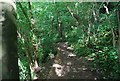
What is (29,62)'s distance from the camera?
5.51 m

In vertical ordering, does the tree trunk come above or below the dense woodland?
above

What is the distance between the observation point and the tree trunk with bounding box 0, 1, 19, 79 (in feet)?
1.88

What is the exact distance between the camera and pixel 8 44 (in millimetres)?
596

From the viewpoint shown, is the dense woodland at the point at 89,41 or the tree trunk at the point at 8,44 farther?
the dense woodland at the point at 89,41

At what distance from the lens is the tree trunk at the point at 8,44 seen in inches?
22.6

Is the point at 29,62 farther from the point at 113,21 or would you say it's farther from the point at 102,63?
the point at 113,21

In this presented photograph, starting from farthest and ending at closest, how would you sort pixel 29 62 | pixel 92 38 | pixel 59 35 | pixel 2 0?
pixel 59 35
pixel 92 38
pixel 29 62
pixel 2 0

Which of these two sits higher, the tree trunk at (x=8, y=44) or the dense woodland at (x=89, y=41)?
the tree trunk at (x=8, y=44)

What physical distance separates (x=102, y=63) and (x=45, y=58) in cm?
513

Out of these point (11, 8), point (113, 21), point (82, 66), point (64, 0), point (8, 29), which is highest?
point (64, 0)

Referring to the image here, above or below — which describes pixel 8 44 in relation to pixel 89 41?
above

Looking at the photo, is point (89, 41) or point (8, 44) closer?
point (8, 44)

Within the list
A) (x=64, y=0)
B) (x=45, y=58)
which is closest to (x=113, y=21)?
(x=64, y=0)

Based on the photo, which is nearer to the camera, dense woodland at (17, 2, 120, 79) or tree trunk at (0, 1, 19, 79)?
tree trunk at (0, 1, 19, 79)
